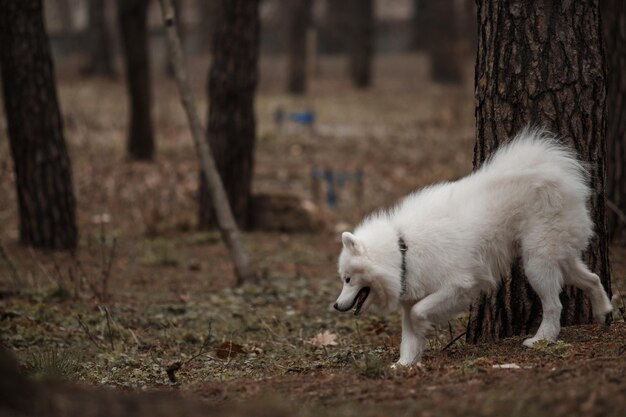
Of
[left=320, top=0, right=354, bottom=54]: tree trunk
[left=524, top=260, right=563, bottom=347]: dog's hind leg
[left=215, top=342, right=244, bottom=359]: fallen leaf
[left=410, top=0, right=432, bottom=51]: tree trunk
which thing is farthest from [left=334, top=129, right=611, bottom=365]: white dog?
[left=320, top=0, right=354, bottom=54]: tree trunk

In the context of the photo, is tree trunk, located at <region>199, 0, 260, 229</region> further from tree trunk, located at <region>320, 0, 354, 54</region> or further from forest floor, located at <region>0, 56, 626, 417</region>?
tree trunk, located at <region>320, 0, 354, 54</region>

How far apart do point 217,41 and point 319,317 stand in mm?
6271

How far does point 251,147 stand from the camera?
14406 millimetres

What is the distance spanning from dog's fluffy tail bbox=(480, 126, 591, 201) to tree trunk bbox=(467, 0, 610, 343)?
0.20 meters

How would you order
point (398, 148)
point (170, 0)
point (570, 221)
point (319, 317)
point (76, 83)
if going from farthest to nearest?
point (76, 83)
point (398, 148)
point (170, 0)
point (319, 317)
point (570, 221)

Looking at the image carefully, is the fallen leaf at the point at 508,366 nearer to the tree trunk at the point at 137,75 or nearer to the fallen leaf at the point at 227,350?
the fallen leaf at the point at 227,350

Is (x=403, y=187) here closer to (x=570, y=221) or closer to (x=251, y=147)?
(x=251, y=147)

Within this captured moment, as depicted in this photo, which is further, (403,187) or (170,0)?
(403,187)

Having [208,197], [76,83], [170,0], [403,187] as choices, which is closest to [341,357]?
[170,0]

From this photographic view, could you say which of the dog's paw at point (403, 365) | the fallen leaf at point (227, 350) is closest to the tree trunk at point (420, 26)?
the fallen leaf at point (227, 350)

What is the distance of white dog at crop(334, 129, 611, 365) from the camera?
6.25 meters

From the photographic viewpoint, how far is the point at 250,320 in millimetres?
9016

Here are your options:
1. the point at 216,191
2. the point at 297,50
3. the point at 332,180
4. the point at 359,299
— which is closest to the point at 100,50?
the point at 297,50

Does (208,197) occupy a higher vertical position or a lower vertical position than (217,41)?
lower
